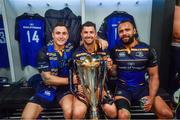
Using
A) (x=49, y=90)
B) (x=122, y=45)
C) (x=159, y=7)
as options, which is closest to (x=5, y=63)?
(x=49, y=90)

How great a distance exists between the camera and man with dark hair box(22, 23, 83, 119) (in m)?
2.16

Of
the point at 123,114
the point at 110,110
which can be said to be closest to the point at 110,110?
the point at 110,110

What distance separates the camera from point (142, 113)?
2355 mm

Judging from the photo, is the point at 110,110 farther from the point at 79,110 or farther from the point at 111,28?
the point at 111,28

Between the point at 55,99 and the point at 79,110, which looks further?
the point at 55,99

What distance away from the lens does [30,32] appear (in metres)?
2.70

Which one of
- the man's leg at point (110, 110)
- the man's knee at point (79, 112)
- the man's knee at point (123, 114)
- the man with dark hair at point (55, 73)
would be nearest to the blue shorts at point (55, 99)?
the man with dark hair at point (55, 73)

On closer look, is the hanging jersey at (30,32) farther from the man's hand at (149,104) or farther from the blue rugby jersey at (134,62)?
the man's hand at (149,104)

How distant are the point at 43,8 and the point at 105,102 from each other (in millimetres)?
1402

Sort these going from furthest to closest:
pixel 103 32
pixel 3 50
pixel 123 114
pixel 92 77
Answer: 1. pixel 3 50
2. pixel 103 32
3. pixel 123 114
4. pixel 92 77

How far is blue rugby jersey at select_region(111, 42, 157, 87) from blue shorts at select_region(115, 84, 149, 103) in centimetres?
4

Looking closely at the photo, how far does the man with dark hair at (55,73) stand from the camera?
2.16 metres

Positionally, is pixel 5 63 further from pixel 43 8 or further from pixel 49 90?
pixel 49 90

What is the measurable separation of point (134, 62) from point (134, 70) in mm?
71
